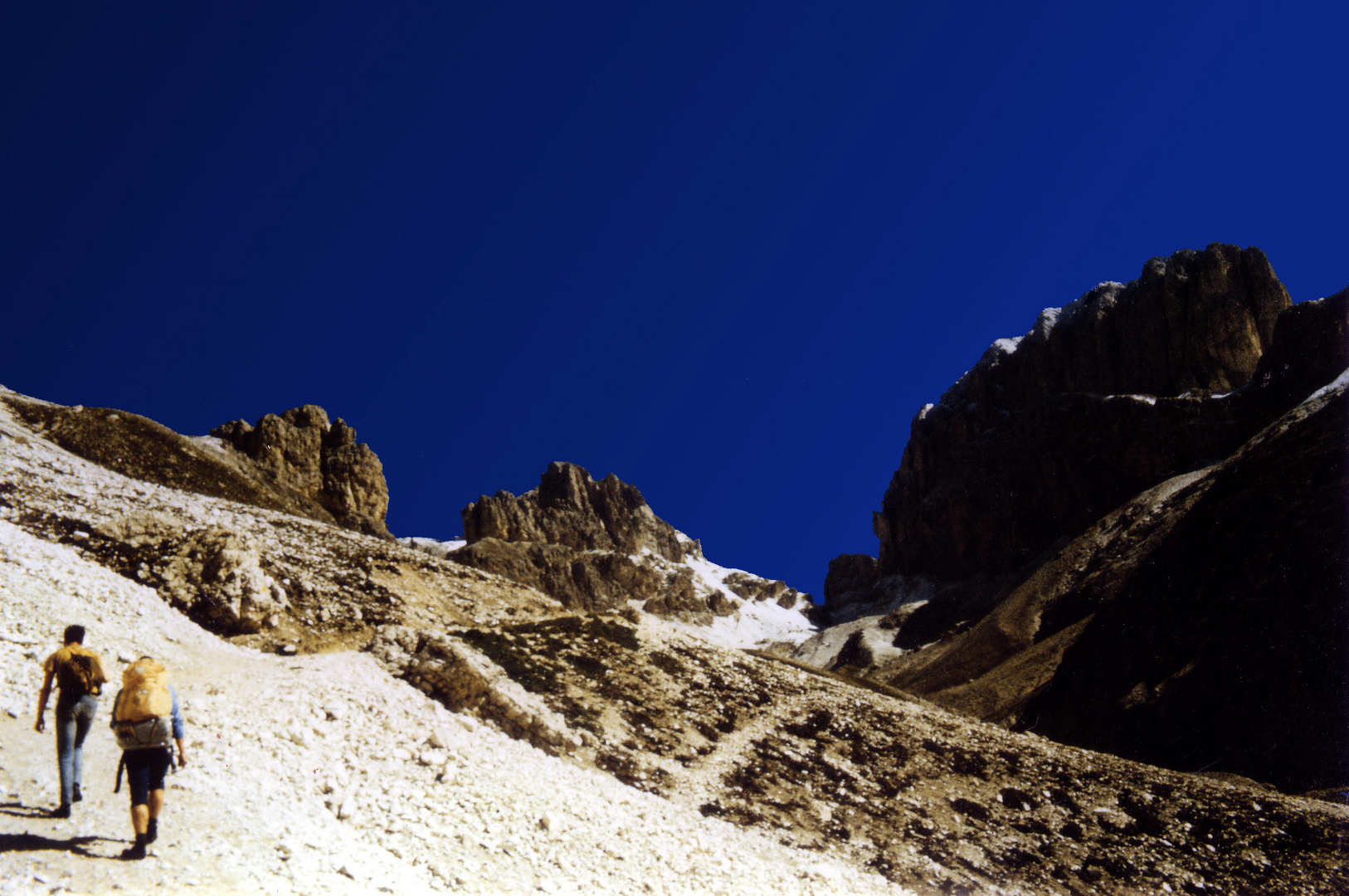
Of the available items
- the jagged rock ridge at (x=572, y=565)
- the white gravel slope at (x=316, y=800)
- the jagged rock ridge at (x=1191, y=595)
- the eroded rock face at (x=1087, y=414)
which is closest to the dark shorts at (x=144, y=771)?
the white gravel slope at (x=316, y=800)

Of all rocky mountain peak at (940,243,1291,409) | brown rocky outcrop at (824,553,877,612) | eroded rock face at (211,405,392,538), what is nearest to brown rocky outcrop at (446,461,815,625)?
brown rocky outcrop at (824,553,877,612)

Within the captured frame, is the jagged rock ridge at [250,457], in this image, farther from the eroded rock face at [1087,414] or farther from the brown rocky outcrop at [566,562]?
the eroded rock face at [1087,414]

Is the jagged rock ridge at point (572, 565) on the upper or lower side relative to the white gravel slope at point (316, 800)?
upper

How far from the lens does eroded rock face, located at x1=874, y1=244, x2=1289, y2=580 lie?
113m

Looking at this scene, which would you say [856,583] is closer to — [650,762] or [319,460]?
[319,460]

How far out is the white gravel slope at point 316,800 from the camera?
31.8 feet

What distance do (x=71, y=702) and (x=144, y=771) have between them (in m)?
1.86

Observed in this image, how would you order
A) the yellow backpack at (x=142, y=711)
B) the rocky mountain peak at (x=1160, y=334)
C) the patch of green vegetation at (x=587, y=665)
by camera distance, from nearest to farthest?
the yellow backpack at (x=142, y=711)
the patch of green vegetation at (x=587, y=665)
the rocky mountain peak at (x=1160, y=334)

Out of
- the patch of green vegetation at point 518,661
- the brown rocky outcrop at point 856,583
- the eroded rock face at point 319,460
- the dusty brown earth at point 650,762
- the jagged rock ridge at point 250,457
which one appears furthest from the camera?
the brown rocky outcrop at point 856,583

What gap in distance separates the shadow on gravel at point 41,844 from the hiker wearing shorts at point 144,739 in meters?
0.45

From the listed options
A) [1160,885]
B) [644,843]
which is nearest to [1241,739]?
[1160,885]

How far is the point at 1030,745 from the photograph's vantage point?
84.3ft

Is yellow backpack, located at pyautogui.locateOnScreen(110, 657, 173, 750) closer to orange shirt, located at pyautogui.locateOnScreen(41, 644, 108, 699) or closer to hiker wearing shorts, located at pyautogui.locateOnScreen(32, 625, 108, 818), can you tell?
hiker wearing shorts, located at pyautogui.locateOnScreen(32, 625, 108, 818)

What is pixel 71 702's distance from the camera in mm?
10242
